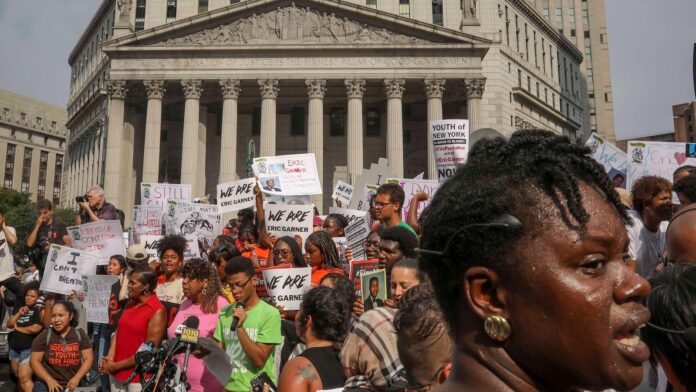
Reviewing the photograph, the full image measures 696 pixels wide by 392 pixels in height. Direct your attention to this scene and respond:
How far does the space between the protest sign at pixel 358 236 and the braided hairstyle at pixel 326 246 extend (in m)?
2.18

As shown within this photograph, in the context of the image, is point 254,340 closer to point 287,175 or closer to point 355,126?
point 287,175

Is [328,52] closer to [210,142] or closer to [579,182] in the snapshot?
[210,142]

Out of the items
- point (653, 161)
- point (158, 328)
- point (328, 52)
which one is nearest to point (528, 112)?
point (328, 52)

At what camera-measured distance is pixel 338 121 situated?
51.4 meters

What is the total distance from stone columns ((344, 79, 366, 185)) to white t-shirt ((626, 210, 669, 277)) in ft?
117

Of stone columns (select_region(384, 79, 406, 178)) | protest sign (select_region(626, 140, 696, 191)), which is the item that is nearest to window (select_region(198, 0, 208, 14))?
stone columns (select_region(384, 79, 406, 178))

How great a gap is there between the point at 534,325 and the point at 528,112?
66138 mm

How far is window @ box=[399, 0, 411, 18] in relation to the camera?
55250mm

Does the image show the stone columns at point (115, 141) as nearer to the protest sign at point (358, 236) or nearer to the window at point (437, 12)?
the window at point (437, 12)

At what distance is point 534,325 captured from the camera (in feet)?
5.32

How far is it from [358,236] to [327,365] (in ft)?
19.5

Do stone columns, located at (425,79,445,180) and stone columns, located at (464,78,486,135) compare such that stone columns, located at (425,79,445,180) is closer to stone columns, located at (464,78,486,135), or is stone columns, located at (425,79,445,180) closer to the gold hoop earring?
stone columns, located at (464,78,486,135)

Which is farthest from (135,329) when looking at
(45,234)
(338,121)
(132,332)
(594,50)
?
(594,50)

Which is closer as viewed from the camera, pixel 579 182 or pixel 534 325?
pixel 534 325
